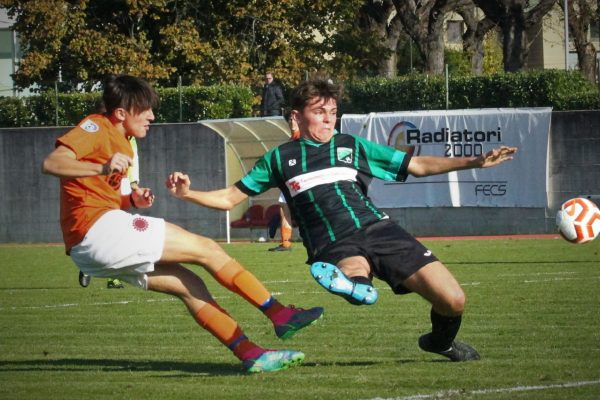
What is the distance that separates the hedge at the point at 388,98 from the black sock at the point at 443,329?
17.7m

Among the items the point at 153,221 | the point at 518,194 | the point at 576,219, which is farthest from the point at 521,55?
the point at 153,221

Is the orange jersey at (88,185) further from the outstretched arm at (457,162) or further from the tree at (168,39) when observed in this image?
the tree at (168,39)

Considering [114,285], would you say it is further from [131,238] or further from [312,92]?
[131,238]

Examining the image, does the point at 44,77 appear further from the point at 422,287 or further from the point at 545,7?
the point at 422,287

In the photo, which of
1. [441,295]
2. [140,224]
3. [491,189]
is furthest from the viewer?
[491,189]

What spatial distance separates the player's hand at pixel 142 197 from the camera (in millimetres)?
7145

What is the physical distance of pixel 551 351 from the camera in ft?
24.9

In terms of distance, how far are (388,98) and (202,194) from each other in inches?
744

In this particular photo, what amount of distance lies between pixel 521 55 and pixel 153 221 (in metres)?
28.6

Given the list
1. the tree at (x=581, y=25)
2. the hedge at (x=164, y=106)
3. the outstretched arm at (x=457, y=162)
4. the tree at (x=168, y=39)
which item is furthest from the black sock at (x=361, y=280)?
the tree at (x=581, y=25)

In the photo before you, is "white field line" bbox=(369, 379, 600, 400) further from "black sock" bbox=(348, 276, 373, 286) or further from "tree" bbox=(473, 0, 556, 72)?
"tree" bbox=(473, 0, 556, 72)

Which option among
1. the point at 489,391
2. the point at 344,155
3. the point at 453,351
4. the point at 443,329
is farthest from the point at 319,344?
the point at 489,391

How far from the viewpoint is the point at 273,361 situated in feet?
23.1

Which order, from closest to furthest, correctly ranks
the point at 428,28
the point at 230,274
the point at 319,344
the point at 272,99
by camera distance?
1. the point at 230,274
2. the point at 319,344
3. the point at 272,99
4. the point at 428,28
